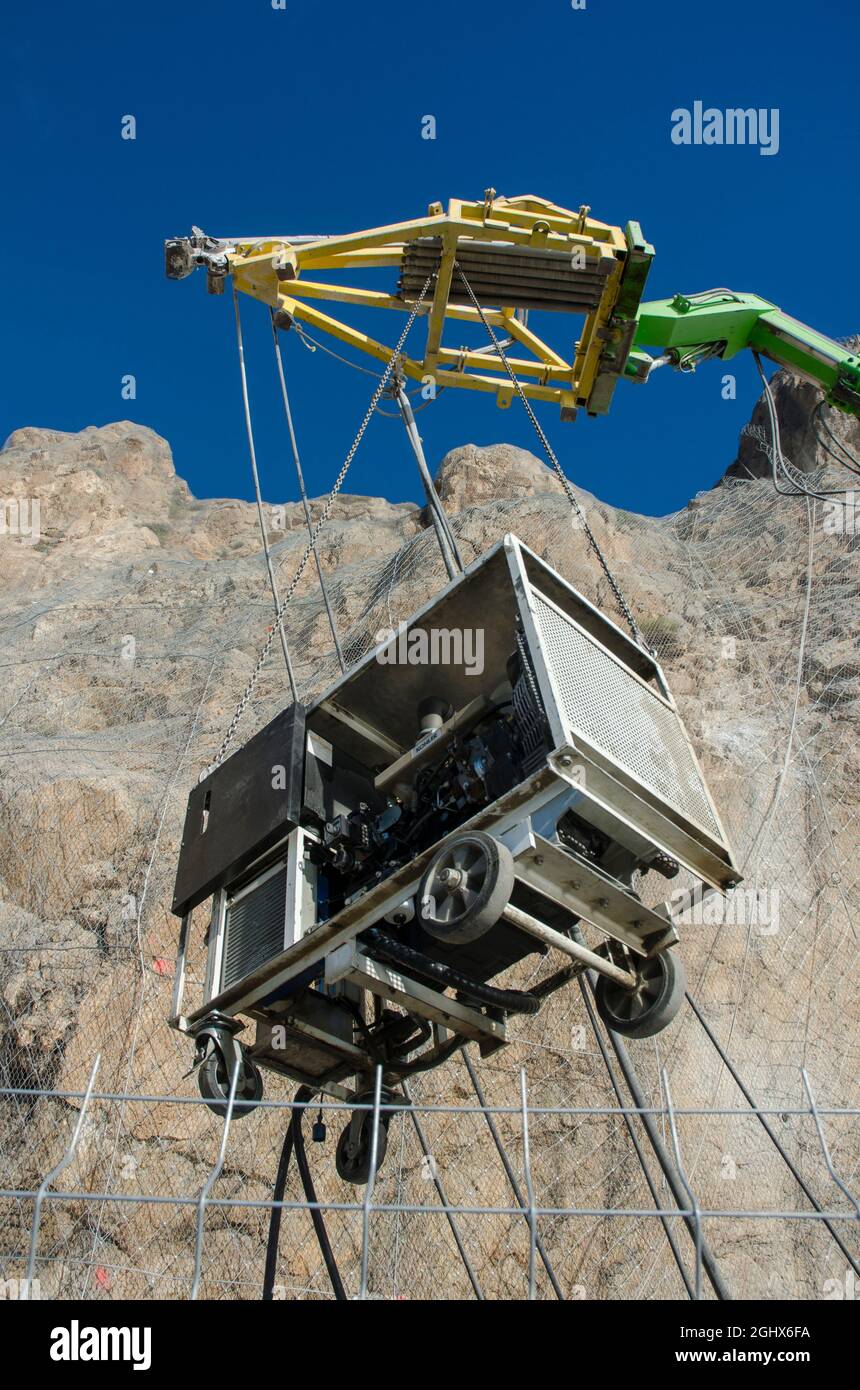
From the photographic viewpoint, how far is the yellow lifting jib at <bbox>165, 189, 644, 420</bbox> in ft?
32.9

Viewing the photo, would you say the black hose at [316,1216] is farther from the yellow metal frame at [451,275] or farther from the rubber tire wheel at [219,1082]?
the yellow metal frame at [451,275]

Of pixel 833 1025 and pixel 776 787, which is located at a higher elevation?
A: pixel 776 787

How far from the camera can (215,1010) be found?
6836mm

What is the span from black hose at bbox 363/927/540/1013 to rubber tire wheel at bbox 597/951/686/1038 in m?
0.52

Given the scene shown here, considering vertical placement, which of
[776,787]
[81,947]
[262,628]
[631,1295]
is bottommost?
[631,1295]

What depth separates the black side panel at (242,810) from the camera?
23.6 feet

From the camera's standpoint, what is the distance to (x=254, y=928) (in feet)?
23.1

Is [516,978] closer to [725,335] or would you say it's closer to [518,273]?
[725,335]

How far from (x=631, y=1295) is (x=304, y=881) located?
700 centimetres

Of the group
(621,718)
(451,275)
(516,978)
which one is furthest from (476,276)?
(516,978)

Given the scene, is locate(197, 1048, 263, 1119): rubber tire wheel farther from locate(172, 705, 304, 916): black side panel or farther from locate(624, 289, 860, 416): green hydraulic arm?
locate(624, 289, 860, 416): green hydraulic arm

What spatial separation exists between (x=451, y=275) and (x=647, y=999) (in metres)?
6.32
